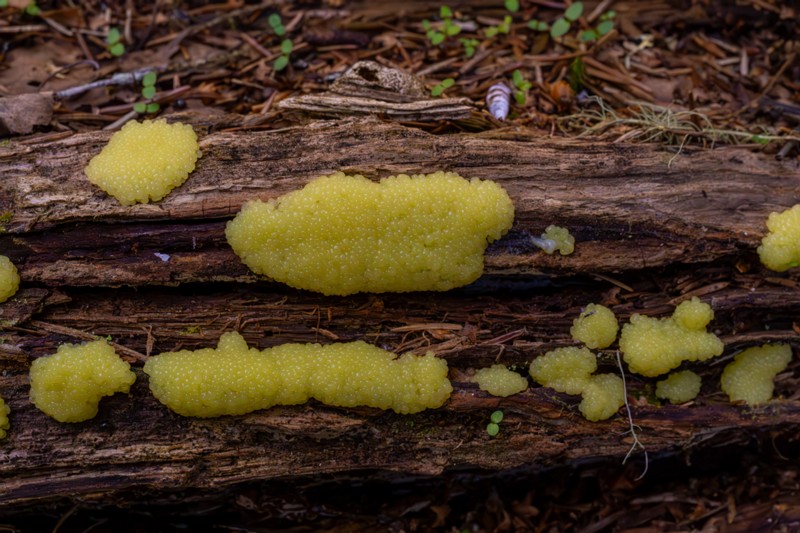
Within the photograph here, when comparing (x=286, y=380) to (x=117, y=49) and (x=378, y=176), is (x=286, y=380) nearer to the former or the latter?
(x=378, y=176)

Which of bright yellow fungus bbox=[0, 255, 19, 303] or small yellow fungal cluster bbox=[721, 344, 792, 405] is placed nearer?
bright yellow fungus bbox=[0, 255, 19, 303]

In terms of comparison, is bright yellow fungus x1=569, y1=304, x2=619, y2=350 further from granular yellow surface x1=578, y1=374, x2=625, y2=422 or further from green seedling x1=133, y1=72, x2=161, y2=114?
green seedling x1=133, y1=72, x2=161, y2=114

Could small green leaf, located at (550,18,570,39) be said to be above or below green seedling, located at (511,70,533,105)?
above

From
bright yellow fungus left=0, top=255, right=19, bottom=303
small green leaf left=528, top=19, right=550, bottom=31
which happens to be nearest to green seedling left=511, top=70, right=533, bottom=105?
small green leaf left=528, top=19, right=550, bottom=31

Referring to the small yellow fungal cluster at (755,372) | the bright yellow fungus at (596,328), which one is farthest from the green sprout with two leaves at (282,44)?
the small yellow fungal cluster at (755,372)

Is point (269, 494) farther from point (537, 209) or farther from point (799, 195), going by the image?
point (799, 195)
